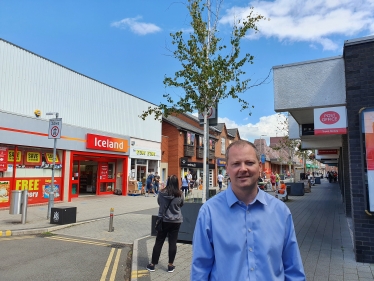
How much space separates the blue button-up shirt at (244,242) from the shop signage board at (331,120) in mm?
4897

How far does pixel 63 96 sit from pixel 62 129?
1958 millimetres

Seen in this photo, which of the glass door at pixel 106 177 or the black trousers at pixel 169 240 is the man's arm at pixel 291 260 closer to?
the black trousers at pixel 169 240

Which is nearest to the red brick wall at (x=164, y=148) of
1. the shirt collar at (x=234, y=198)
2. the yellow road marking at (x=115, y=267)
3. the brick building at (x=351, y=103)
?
the yellow road marking at (x=115, y=267)

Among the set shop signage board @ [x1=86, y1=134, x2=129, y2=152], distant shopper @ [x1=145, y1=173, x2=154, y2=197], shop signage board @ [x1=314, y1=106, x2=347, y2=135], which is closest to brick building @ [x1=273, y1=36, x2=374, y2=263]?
shop signage board @ [x1=314, y1=106, x2=347, y2=135]

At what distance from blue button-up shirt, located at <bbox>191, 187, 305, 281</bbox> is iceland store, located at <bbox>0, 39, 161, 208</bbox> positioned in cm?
1103

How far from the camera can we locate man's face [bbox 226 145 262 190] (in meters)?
2.09

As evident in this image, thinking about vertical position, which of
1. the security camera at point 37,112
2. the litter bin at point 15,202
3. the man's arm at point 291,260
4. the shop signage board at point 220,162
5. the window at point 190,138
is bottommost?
the litter bin at point 15,202

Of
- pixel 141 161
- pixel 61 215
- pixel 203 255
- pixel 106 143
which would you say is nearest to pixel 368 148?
pixel 203 255

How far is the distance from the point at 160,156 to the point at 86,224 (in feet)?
51.1

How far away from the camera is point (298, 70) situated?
7.06 meters

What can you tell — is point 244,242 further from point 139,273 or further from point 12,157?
point 12,157

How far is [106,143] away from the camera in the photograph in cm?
1928

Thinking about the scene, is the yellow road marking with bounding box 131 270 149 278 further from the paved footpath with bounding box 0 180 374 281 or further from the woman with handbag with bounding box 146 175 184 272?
the woman with handbag with bounding box 146 175 184 272

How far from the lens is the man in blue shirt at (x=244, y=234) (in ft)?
6.41
